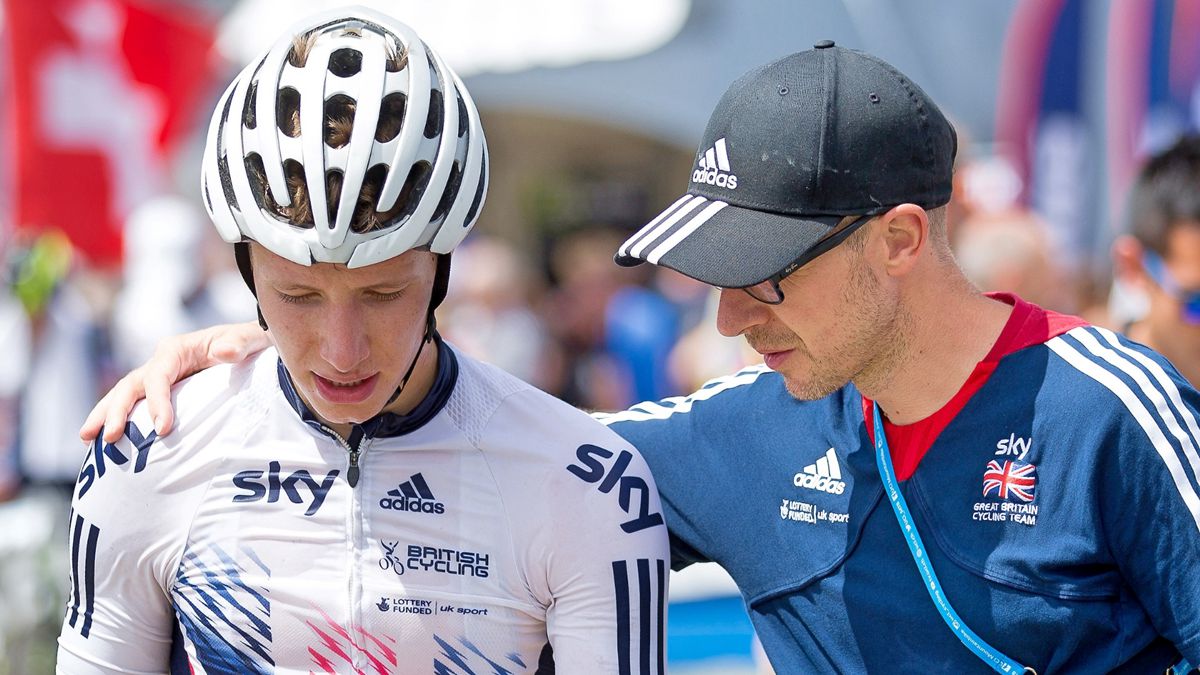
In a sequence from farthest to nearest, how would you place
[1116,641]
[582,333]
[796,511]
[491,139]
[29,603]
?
1. [491,139]
2. [582,333]
3. [29,603]
4. [796,511]
5. [1116,641]

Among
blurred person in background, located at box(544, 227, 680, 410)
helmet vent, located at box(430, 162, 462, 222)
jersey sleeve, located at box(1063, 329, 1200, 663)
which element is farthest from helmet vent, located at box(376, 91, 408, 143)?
blurred person in background, located at box(544, 227, 680, 410)

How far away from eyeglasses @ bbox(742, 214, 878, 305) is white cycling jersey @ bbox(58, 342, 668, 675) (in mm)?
426

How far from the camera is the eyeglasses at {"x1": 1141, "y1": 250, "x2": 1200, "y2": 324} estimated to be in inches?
175

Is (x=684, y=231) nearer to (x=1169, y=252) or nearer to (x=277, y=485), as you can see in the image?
(x=277, y=485)

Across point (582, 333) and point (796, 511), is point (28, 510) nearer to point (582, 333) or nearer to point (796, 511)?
point (582, 333)

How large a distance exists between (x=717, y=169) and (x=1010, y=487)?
32.3 inches

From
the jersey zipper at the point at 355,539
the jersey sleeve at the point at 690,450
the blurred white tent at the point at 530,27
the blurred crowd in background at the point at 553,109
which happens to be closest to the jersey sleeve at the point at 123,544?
the jersey zipper at the point at 355,539

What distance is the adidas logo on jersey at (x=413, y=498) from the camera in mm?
2957

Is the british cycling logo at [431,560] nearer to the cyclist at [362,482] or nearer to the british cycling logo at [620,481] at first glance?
the cyclist at [362,482]

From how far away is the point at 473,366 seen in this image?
123 inches

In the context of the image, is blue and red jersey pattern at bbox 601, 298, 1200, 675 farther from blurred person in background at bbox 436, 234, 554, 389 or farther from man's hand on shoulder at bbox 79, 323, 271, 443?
blurred person in background at bbox 436, 234, 554, 389

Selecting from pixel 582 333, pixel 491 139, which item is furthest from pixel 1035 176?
pixel 491 139

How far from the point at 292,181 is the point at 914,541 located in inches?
53.1

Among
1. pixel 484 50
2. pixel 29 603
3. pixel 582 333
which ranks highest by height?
pixel 484 50
